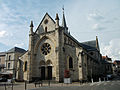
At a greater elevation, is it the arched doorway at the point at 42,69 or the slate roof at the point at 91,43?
the slate roof at the point at 91,43

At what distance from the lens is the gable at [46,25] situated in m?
27.0

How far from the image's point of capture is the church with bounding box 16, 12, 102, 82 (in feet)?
74.9

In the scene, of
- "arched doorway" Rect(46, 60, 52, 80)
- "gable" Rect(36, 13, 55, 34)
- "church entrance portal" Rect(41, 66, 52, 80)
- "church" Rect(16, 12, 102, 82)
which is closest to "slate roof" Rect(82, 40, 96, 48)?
"church" Rect(16, 12, 102, 82)

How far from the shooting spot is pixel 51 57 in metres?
25.6

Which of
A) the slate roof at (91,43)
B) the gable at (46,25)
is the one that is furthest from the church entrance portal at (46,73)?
the slate roof at (91,43)

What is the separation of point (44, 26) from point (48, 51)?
6360 millimetres

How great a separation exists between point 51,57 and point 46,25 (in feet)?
26.3

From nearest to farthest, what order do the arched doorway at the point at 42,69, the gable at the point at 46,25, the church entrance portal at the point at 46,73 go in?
the church entrance portal at the point at 46,73, the arched doorway at the point at 42,69, the gable at the point at 46,25

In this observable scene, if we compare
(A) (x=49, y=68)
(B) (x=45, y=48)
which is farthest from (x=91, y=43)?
(A) (x=49, y=68)

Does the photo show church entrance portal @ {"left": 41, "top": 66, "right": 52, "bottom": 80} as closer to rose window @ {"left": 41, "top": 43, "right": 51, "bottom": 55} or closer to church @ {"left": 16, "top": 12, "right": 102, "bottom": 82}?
church @ {"left": 16, "top": 12, "right": 102, "bottom": 82}

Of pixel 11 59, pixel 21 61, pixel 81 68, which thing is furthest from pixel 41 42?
pixel 11 59

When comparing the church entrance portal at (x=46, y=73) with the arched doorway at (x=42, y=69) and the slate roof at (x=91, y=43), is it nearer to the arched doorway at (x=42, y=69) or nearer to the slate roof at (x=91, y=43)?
the arched doorway at (x=42, y=69)

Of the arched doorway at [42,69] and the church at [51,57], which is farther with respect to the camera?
the arched doorway at [42,69]

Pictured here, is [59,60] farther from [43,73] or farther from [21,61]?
[21,61]
